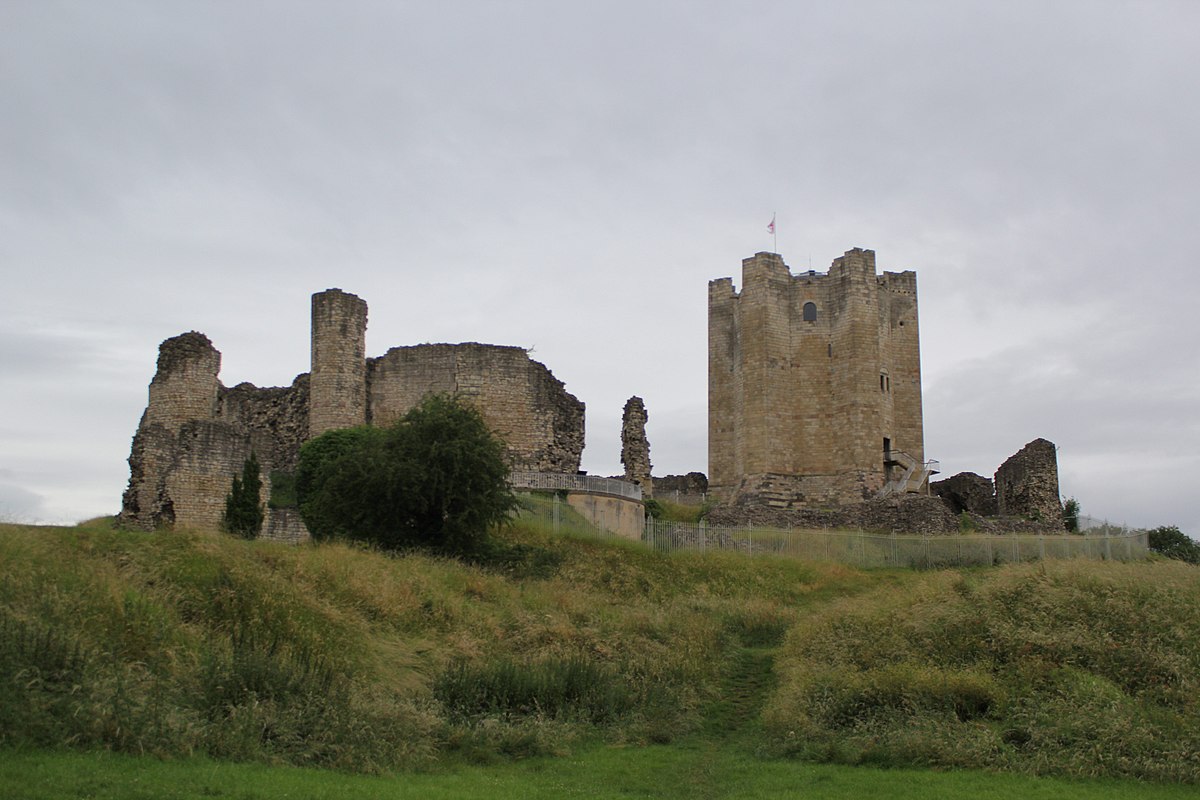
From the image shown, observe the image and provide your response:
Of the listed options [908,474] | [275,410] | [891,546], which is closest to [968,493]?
[908,474]

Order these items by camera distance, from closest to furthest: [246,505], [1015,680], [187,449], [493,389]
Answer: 1. [1015,680]
2. [246,505]
3. [187,449]
4. [493,389]

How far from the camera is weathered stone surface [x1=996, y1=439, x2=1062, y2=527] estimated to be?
38969mm

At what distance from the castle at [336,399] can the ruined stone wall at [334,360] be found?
28mm

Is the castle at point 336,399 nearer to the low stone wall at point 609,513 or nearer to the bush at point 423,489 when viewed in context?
the low stone wall at point 609,513

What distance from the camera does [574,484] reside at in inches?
1203

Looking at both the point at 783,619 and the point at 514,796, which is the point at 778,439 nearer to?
the point at 783,619

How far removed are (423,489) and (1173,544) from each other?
25.9m

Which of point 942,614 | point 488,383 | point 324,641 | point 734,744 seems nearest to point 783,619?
point 942,614

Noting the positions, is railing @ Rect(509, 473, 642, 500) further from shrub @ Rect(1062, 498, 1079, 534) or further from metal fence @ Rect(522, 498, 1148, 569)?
shrub @ Rect(1062, 498, 1079, 534)

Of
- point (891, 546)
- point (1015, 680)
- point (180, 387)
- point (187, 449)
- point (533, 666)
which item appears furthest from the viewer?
point (180, 387)

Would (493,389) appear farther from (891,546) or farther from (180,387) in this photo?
(891,546)

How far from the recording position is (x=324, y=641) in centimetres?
1405

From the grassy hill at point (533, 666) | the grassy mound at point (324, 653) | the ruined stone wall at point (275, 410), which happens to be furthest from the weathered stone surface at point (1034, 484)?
the ruined stone wall at point (275, 410)

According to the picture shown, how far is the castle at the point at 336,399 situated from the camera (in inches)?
1128
